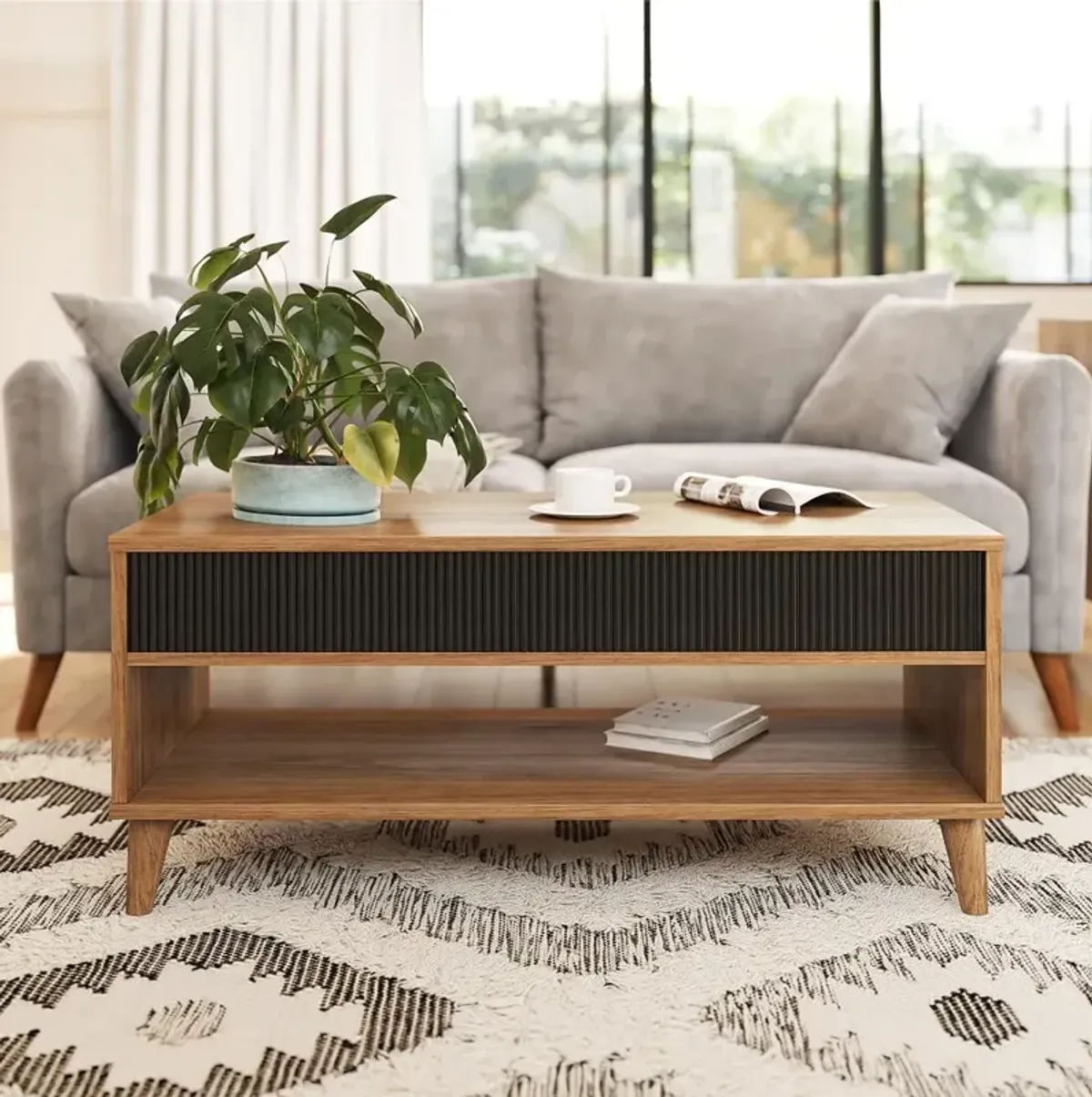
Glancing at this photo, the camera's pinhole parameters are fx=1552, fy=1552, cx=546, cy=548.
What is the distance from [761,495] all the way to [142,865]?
892 mm

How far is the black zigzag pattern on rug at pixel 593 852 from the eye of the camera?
195 centimetres

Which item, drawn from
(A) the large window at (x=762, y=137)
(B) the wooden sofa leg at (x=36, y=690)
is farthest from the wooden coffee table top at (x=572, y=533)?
(A) the large window at (x=762, y=137)

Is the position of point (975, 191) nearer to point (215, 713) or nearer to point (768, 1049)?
point (215, 713)

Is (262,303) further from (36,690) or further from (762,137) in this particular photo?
(762,137)

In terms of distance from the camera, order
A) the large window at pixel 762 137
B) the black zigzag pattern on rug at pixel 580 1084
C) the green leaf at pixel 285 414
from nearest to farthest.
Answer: the black zigzag pattern on rug at pixel 580 1084
the green leaf at pixel 285 414
the large window at pixel 762 137

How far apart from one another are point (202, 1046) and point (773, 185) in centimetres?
458

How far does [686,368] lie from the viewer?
136 inches

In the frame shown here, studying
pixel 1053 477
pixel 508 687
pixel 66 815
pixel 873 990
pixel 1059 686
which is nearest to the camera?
pixel 873 990

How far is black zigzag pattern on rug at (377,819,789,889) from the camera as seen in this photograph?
1.95 metres

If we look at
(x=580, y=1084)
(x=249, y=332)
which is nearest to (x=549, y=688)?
(x=249, y=332)

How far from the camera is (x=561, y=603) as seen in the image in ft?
5.91

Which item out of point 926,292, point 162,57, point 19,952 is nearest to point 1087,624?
point 926,292

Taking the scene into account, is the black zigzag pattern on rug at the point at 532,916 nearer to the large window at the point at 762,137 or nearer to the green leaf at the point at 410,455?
the green leaf at the point at 410,455

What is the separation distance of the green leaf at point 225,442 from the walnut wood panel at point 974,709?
0.90m
